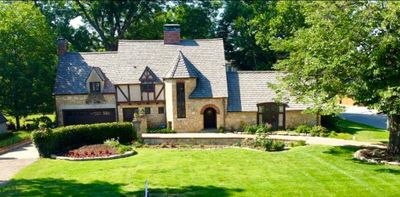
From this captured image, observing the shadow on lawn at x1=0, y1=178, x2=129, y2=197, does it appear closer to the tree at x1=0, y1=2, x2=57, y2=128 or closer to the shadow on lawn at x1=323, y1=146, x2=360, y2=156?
the shadow on lawn at x1=323, y1=146, x2=360, y2=156

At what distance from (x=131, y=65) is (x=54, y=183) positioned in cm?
1888

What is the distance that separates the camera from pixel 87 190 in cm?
1541

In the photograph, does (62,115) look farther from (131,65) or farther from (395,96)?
(395,96)

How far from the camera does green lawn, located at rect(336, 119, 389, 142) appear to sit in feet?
91.6

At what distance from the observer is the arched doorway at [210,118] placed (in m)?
32.7

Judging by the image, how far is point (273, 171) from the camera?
18.0 m

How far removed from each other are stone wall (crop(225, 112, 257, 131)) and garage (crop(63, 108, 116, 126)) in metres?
9.80

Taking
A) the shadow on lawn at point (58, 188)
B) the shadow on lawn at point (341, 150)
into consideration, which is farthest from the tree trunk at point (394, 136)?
the shadow on lawn at point (58, 188)

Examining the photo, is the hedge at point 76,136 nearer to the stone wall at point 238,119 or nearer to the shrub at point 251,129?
the stone wall at point 238,119

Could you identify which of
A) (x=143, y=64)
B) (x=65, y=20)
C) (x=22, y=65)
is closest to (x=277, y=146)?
(x=143, y=64)

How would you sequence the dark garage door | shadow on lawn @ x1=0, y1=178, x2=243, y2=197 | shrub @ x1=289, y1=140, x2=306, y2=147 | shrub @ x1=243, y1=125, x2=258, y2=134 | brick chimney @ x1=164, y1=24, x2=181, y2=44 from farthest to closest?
brick chimney @ x1=164, y1=24, x2=181, y2=44, the dark garage door, shrub @ x1=243, y1=125, x2=258, y2=134, shrub @ x1=289, y1=140, x2=306, y2=147, shadow on lawn @ x1=0, y1=178, x2=243, y2=197

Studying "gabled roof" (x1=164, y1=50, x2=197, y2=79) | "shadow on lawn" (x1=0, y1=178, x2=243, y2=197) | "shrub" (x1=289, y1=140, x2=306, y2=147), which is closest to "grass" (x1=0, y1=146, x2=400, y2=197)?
"shadow on lawn" (x1=0, y1=178, x2=243, y2=197)

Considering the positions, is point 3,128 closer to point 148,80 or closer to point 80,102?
point 80,102

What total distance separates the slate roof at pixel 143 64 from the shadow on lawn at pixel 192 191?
17.1 meters
